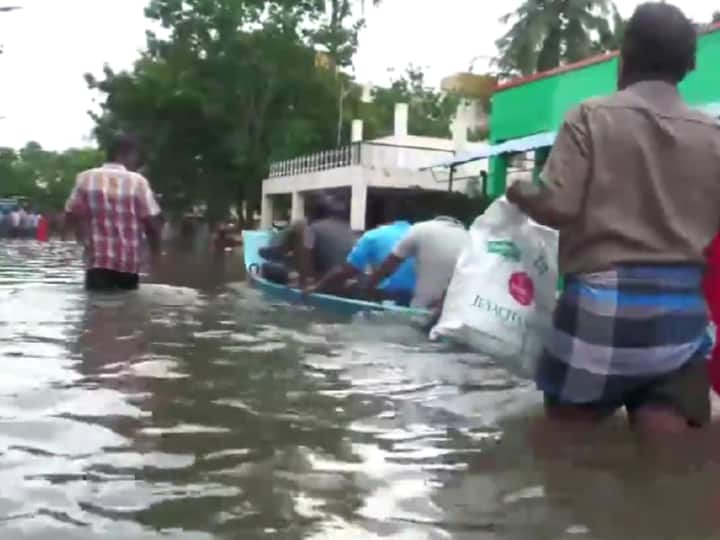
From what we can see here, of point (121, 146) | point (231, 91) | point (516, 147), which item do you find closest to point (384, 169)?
point (516, 147)

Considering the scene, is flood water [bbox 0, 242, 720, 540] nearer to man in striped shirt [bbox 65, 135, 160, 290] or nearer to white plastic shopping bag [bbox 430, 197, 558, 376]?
white plastic shopping bag [bbox 430, 197, 558, 376]

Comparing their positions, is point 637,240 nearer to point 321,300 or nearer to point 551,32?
point 321,300

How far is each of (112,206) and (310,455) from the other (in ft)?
15.6

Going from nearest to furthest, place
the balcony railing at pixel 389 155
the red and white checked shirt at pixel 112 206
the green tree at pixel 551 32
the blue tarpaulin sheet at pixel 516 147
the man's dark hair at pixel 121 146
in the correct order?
1. the red and white checked shirt at pixel 112 206
2. the man's dark hair at pixel 121 146
3. the blue tarpaulin sheet at pixel 516 147
4. the balcony railing at pixel 389 155
5. the green tree at pixel 551 32

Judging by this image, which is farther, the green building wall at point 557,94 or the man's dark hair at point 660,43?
the green building wall at point 557,94

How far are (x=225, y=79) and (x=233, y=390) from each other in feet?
116

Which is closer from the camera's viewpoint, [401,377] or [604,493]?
[604,493]

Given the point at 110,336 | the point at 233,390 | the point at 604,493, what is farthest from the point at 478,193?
the point at 604,493

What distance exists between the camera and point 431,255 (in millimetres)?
7664

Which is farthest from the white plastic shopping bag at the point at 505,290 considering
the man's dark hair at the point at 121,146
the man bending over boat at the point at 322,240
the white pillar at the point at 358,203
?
the white pillar at the point at 358,203

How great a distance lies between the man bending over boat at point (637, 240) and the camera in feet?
10.8

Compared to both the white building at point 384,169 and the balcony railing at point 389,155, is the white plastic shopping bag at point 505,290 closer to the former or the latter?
the white building at point 384,169

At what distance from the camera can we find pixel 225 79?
39219 mm

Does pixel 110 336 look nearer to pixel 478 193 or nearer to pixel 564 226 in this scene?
pixel 564 226
